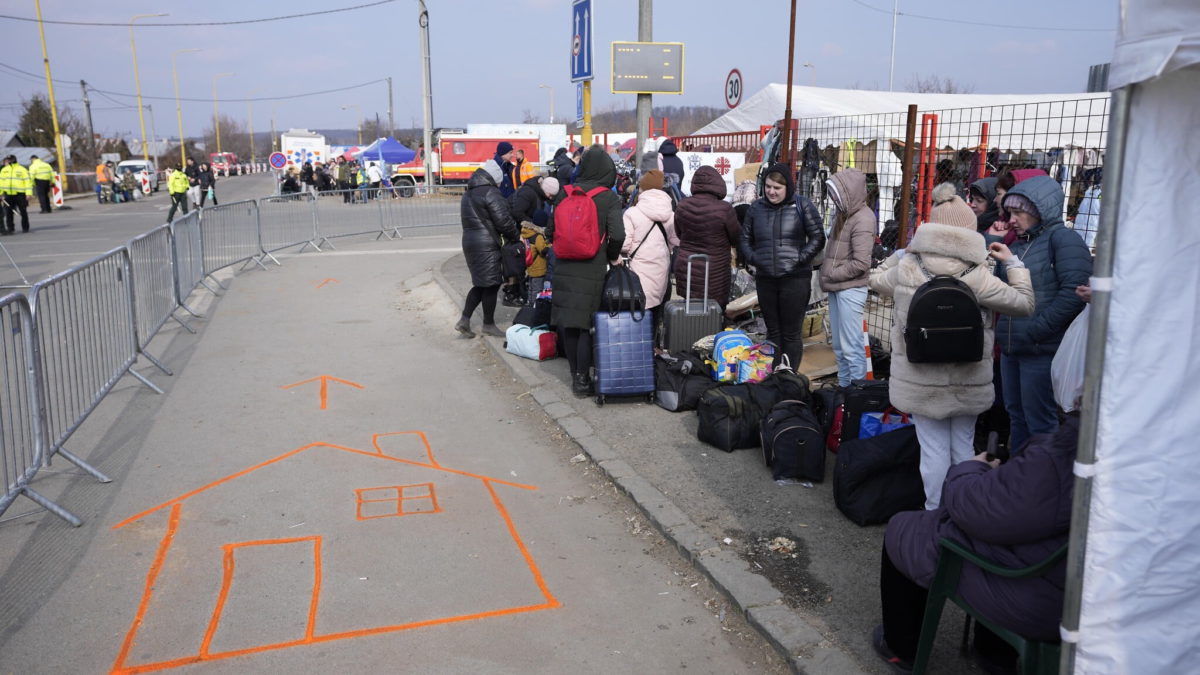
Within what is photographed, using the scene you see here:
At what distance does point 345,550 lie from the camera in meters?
4.50

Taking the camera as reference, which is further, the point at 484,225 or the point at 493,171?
the point at 493,171

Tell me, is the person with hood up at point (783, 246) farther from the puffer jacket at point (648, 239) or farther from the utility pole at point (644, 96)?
the utility pole at point (644, 96)

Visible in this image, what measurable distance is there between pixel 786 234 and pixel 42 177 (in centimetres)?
2644

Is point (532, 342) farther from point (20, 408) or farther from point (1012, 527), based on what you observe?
point (1012, 527)

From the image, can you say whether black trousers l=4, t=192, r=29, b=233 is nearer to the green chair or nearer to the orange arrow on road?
the orange arrow on road

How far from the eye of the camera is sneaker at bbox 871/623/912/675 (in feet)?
10.9

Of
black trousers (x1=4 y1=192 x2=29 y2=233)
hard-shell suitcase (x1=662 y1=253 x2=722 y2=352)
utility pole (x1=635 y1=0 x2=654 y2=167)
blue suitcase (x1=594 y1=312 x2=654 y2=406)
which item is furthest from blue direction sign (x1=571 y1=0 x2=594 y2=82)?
black trousers (x1=4 y1=192 x2=29 y2=233)

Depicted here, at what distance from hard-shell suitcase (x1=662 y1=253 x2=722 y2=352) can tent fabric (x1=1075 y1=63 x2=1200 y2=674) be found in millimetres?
5252

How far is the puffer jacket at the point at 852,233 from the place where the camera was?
626 cm

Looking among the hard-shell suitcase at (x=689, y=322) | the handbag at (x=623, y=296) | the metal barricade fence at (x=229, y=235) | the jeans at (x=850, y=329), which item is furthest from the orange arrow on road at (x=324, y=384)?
the metal barricade fence at (x=229, y=235)

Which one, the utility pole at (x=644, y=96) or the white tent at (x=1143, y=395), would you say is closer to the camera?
the white tent at (x=1143, y=395)

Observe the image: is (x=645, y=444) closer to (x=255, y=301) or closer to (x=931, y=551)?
(x=931, y=551)

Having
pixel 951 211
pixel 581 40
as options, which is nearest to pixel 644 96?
pixel 581 40

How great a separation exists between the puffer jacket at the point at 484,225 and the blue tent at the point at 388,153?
36299 mm
